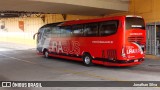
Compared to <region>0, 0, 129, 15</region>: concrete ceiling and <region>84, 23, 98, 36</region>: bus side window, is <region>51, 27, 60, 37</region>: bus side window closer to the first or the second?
<region>0, 0, 129, 15</region>: concrete ceiling

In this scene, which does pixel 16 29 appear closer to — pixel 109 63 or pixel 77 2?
pixel 77 2

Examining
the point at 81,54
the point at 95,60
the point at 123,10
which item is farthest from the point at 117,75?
the point at 123,10

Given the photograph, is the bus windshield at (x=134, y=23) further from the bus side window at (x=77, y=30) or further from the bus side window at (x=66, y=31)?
the bus side window at (x=66, y=31)

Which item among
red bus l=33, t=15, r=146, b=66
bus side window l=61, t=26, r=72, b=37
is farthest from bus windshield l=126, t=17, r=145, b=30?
bus side window l=61, t=26, r=72, b=37

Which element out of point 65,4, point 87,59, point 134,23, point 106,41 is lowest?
point 87,59

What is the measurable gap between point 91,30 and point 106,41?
4.96ft

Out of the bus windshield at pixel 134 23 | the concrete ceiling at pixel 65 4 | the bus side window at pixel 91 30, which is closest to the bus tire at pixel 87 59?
the bus side window at pixel 91 30

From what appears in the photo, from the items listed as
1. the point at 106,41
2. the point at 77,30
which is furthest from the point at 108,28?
the point at 77,30

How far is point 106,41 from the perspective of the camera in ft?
44.8

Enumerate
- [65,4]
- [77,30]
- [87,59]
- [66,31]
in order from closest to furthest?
[87,59]
[65,4]
[77,30]
[66,31]

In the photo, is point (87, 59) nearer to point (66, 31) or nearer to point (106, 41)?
point (106, 41)

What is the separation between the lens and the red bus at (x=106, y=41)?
510 inches

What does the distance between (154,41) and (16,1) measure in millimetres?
10048

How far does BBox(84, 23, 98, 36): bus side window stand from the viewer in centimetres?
1443
